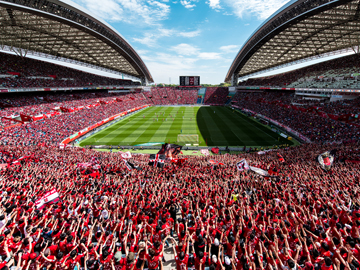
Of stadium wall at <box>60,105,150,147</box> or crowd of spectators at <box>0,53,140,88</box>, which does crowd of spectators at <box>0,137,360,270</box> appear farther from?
crowd of spectators at <box>0,53,140,88</box>

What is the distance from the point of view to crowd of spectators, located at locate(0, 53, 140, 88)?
120ft

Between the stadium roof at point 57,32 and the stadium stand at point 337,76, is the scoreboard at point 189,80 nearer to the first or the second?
the stadium roof at point 57,32

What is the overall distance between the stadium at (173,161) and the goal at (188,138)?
0.61 ft

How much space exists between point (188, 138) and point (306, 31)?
36847mm

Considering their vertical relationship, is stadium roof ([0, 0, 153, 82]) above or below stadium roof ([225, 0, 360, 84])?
below

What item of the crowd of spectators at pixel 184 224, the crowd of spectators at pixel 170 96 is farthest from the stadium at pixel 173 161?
the crowd of spectators at pixel 170 96

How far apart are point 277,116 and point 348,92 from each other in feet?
41.6

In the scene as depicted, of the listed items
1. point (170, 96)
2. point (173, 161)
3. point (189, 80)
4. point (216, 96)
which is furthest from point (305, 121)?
point (170, 96)

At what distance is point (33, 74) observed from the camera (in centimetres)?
4262

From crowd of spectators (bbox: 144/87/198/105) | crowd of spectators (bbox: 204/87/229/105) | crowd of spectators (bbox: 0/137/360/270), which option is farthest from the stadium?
crowd of spectators (bbox: 144/87/198/105)

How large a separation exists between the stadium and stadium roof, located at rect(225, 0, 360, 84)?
337 mm

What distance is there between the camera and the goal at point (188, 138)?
1250 inches

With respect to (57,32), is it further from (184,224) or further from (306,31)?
(306,31)

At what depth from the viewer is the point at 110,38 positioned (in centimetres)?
4453
